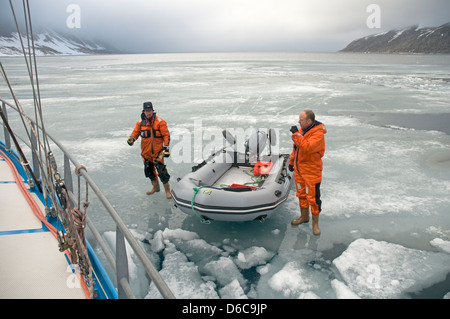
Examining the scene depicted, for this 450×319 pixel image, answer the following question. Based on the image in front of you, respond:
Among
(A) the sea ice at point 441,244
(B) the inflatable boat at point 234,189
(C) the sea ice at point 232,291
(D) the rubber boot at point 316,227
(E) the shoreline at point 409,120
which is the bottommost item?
(C) the sea ice at point 232,291

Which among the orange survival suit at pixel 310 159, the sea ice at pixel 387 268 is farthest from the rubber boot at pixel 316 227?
the sea ice at pixel 387 268

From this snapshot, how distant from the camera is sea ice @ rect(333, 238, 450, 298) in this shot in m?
3.01

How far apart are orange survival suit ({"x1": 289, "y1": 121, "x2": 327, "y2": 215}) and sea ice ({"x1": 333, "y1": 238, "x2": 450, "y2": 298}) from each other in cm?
66

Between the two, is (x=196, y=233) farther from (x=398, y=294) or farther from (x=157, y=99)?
(x=157, y=99)

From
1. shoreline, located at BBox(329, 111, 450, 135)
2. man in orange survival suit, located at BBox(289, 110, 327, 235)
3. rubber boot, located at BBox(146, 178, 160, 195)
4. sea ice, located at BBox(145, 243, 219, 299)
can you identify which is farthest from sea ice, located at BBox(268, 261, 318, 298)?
shoreline, located at BBox(329, 111, 450, 135)

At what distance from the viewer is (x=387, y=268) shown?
129 inches

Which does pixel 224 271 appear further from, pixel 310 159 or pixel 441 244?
pixel 441 244

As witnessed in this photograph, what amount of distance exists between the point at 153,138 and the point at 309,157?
219cm

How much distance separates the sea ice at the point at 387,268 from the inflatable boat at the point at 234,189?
1017mm

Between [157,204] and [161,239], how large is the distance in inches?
39.4

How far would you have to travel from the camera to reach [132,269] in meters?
3.30

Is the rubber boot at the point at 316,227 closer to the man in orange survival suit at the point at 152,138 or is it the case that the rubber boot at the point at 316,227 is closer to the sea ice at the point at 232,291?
the sea ice at the point at 232,291

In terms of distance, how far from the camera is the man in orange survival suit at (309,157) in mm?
3393
